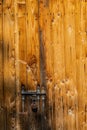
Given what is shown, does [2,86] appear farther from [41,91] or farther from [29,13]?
[29,13]

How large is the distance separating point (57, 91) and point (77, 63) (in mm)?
394

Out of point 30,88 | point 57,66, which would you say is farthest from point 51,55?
point 30,88

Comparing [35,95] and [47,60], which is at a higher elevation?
[47,60]

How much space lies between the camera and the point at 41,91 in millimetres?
4785

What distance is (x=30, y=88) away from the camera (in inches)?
188

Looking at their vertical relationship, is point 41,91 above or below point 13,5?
below

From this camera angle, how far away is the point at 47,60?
4797 millimetres

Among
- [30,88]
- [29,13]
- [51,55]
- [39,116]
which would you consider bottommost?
[39,116]

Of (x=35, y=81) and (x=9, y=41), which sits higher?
(x=9, y=41)

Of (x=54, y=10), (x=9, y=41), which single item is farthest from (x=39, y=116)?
(x=54, y=10)

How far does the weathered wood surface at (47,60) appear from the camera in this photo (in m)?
4.75

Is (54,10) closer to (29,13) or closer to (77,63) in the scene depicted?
(29,13)

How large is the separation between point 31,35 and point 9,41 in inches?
10.1

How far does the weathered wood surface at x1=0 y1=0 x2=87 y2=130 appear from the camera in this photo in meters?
4.75
